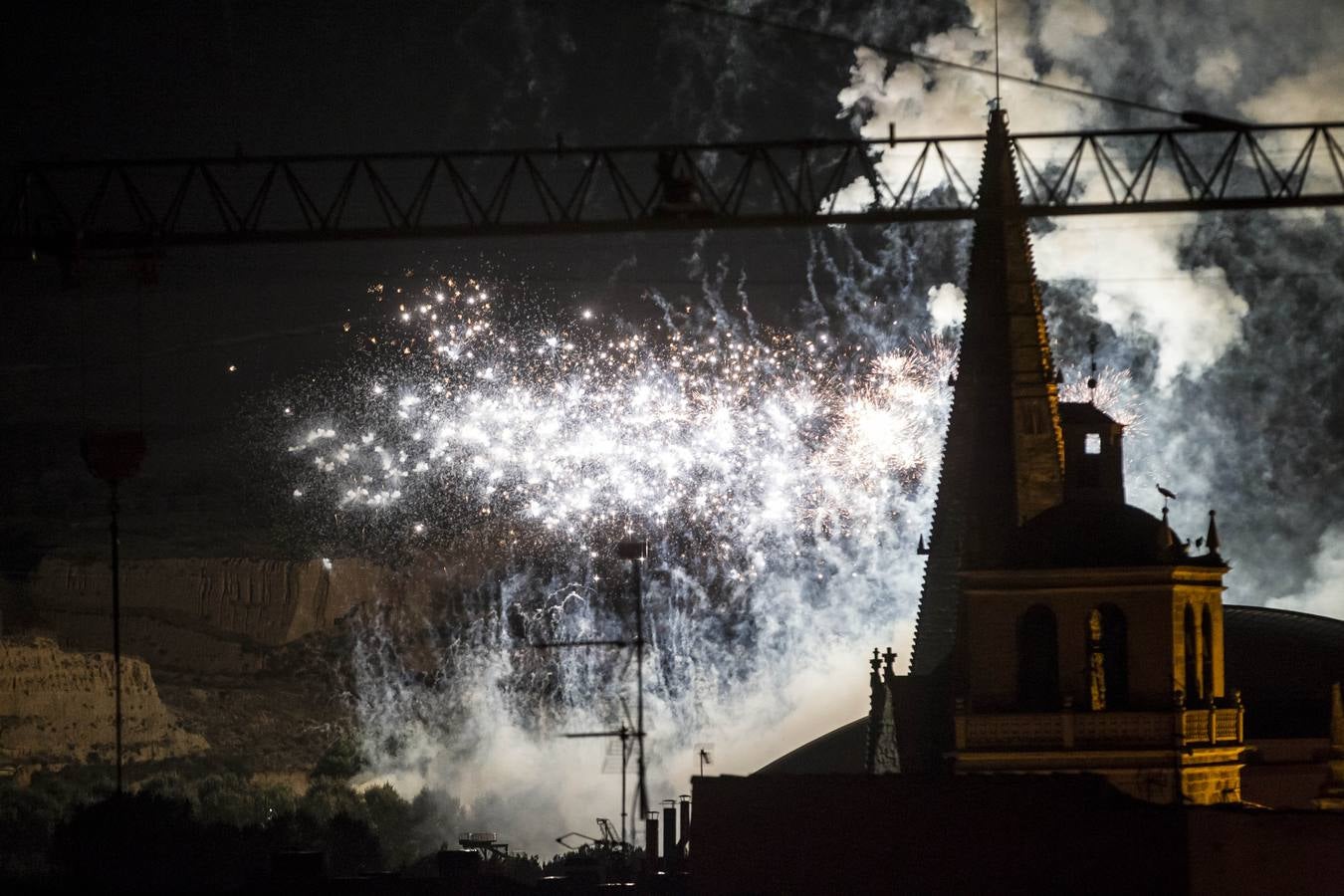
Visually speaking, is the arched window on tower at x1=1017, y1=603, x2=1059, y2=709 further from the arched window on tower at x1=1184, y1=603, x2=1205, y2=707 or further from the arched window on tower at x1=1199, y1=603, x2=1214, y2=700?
the arched window on tower at x1=1199, y1=603, x2=1214, y2=700

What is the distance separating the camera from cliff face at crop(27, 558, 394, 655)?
149 m

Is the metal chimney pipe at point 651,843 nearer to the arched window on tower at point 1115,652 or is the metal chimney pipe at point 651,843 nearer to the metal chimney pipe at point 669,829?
the metal chimney pipe at point 669,829

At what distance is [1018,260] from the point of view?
332ft

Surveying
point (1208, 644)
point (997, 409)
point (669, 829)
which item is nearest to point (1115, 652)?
point (1208, 644)

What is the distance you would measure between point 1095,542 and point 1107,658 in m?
3.04

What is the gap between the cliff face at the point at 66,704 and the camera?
15488cm

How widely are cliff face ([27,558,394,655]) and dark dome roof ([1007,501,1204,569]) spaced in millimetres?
74631

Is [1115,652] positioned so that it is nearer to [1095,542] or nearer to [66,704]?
[1095,542]

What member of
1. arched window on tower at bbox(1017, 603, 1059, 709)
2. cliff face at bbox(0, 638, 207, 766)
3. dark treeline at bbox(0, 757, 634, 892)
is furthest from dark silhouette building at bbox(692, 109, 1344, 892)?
cliff face at bbox(0, 638, 207, 766)

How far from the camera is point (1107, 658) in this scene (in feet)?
248

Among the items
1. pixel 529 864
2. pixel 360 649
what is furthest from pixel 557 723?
pixel 360 649

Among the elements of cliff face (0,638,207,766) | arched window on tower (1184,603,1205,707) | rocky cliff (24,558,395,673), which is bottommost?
cliff face (0,638,207,766)

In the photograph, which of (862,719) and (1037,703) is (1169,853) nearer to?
(1037,703)

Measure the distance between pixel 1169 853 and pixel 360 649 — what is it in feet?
261
